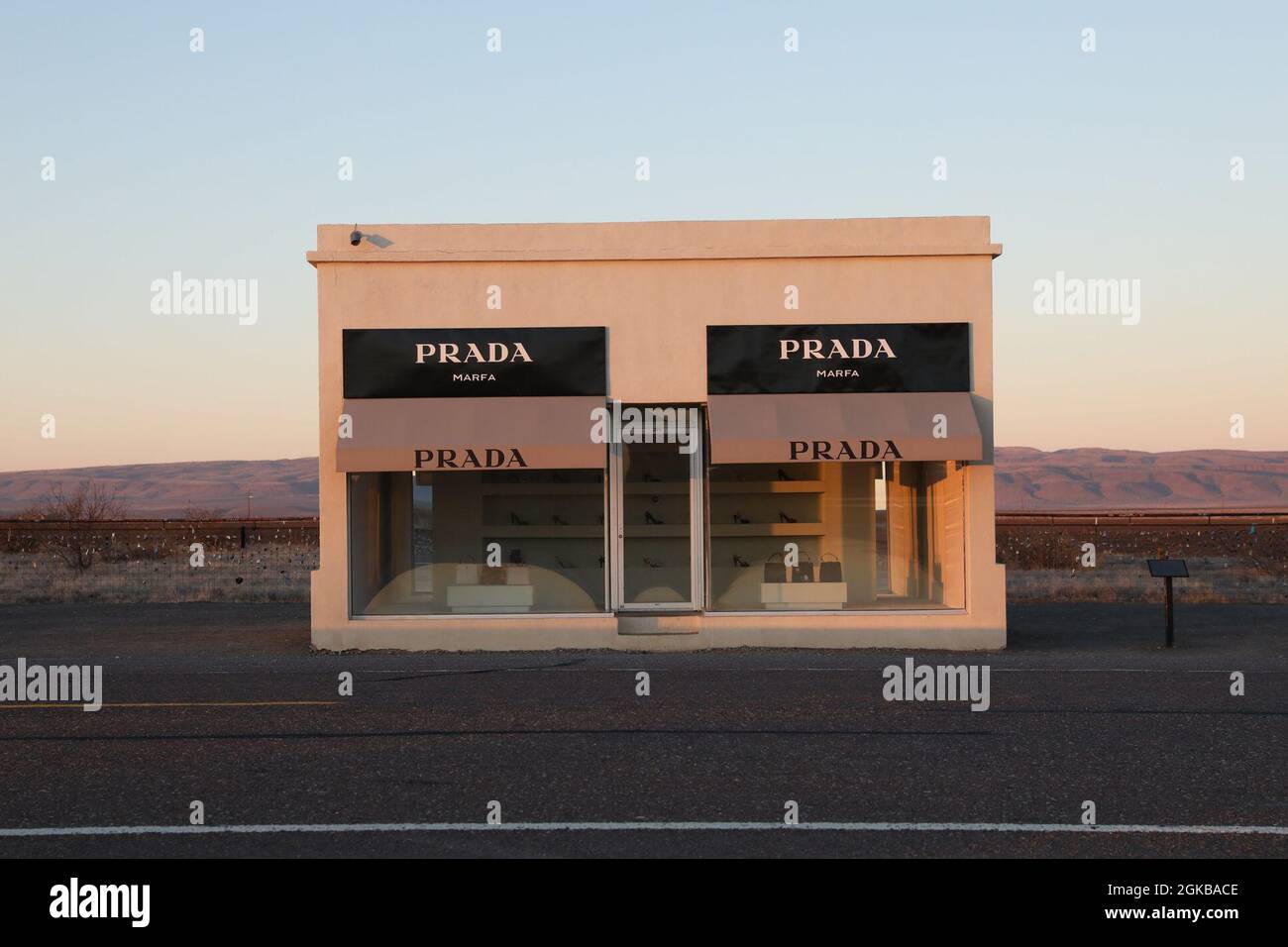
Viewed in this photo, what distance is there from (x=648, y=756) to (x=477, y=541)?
9316 millimetres

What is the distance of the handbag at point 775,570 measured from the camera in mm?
17984

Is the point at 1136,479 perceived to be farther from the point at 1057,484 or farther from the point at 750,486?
the point at 750,486

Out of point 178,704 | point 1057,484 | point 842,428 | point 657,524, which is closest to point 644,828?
point 178,704

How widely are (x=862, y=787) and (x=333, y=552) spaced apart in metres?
10.9

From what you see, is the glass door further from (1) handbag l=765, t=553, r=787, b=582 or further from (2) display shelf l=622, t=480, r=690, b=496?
(1) handbag l=765, t=553, r=787, b=582

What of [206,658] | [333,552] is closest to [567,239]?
[333,552]

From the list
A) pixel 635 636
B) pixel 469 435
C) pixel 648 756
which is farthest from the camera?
pixel 635 636

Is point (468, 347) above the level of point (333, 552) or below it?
above

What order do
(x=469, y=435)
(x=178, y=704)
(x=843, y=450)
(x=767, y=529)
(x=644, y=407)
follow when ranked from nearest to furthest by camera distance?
1. (x=178, y=704)
2. (x=843, y=450)
3. (x=469, y=435)
4. (x=644, y=407)
5. (x=767, y=529)

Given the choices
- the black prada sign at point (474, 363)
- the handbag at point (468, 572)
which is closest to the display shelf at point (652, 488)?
the black prada sign at point (474, 363)

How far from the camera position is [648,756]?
9172 mm
